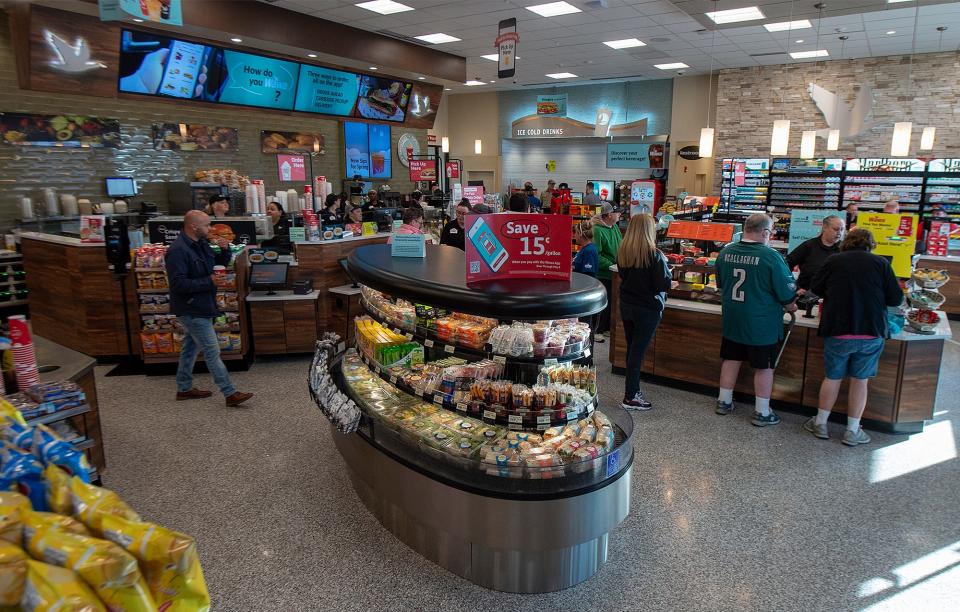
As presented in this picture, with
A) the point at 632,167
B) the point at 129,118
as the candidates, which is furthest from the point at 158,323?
the point at 632,167

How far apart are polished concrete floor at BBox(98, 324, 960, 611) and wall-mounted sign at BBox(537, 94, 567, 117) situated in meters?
12.8

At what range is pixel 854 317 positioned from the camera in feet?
14.1

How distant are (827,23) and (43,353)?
1105cm

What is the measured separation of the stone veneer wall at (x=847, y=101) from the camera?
11.6 meters

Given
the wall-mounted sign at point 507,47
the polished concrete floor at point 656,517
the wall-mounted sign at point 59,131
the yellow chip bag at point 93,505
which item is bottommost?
the polished concrete floor at point 656,517

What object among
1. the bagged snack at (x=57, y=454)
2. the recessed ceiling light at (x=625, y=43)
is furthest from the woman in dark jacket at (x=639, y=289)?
the recessed ceiling light at (x=625, y=43)

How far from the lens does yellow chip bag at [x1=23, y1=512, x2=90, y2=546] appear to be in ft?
4.05

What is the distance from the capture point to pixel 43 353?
12.3ft

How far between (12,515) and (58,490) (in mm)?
187

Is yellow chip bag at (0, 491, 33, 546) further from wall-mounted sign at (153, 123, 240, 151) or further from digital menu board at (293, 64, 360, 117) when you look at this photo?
digital menu board at (293, 64, 360, 117)

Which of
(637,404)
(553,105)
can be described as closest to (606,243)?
(637,404)

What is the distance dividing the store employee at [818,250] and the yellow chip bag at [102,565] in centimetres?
602

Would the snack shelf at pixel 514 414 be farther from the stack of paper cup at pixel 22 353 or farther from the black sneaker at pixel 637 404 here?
the black sneaker at pixel 637 404

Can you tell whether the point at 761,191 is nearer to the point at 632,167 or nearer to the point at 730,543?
the point at 632,167
